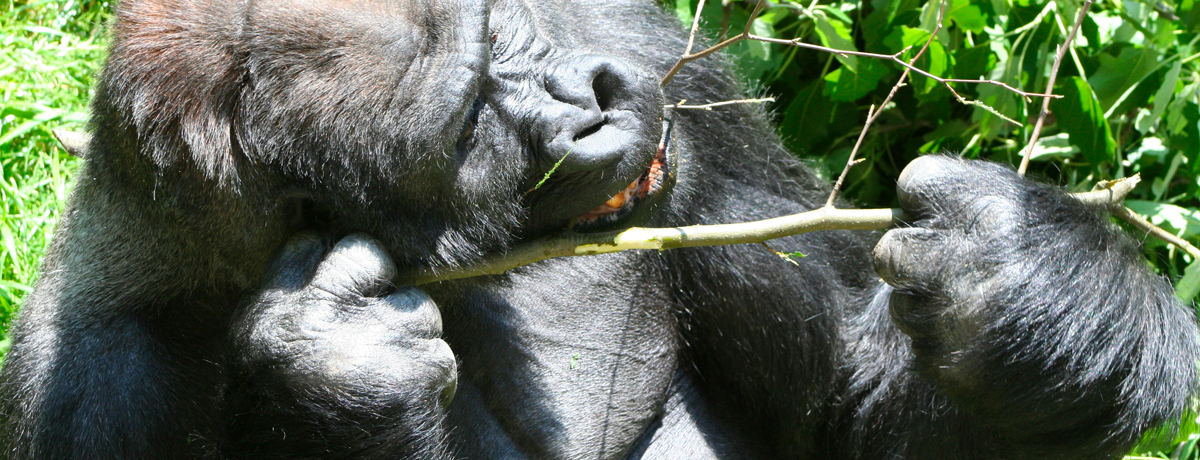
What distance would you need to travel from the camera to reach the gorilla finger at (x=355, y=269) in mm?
2447

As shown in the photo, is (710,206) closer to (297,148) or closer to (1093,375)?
(1093,375)

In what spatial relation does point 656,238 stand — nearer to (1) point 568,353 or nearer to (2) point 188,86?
(1) point 568,353

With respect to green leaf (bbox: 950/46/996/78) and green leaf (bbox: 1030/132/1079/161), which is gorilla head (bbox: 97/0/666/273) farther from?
green leaf (bbox: 1030/132/1079/161)

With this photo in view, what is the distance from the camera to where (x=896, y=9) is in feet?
14.2

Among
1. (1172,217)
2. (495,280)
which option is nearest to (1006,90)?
(1172,217)

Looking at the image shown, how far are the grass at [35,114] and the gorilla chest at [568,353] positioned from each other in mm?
2025

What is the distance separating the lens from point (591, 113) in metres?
2.55

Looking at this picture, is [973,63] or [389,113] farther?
[973,63]

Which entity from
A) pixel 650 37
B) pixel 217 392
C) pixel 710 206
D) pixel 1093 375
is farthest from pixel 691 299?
pixel 217 392

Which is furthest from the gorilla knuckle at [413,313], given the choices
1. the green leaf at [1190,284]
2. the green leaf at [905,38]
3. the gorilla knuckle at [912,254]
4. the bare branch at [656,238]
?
the green leaf at [1190,284]

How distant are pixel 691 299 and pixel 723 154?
0.47 metres

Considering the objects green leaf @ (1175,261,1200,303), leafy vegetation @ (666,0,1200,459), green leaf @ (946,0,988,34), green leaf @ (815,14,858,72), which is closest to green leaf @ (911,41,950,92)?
leafy vegetation @ (666,0,1200,459)

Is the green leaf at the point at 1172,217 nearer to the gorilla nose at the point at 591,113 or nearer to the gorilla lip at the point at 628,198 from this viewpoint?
the gorilla lip at the point at 628,198

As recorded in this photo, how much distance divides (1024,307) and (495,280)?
51.7 inches
